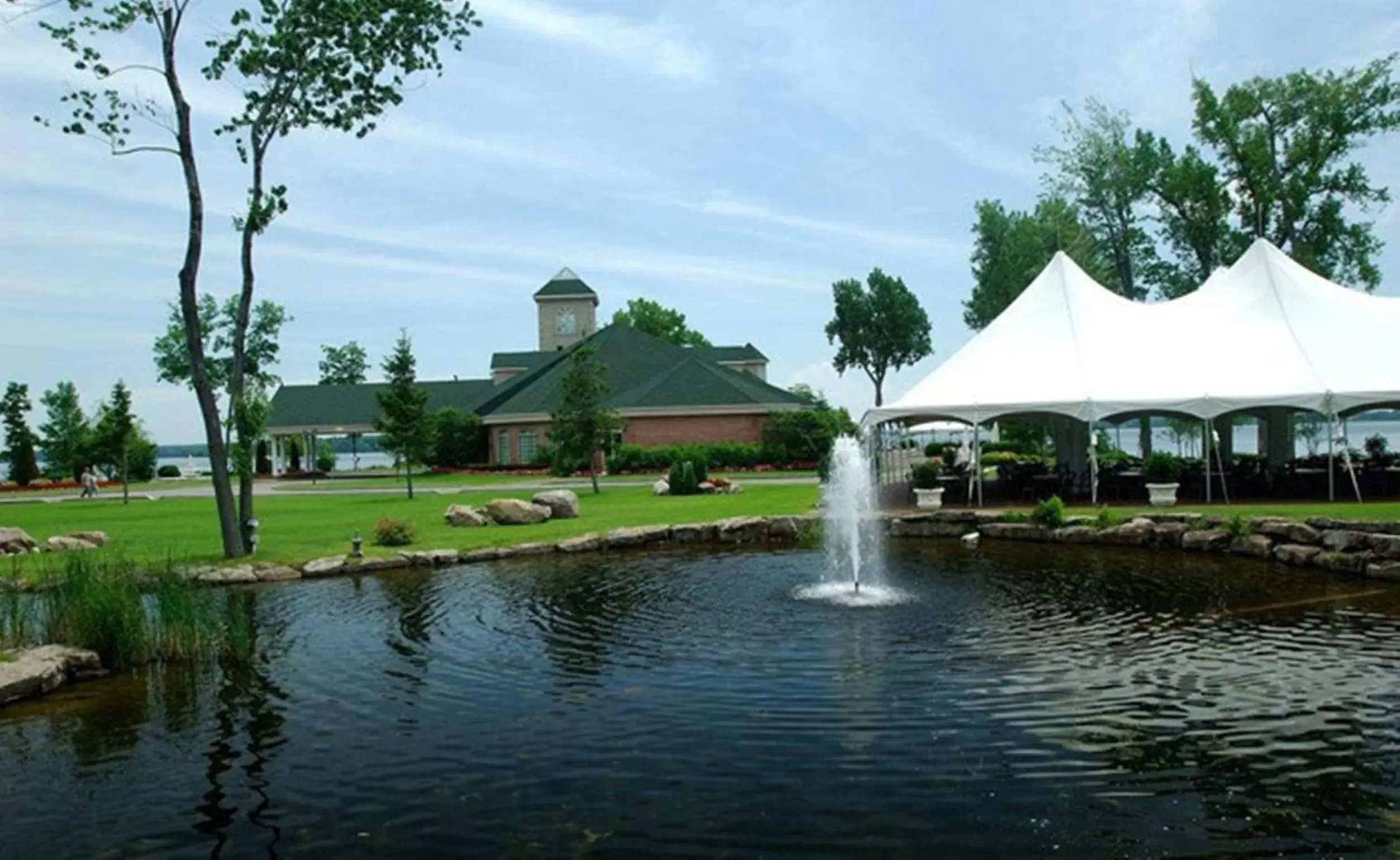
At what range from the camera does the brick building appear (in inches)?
1646

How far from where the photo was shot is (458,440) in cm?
4666

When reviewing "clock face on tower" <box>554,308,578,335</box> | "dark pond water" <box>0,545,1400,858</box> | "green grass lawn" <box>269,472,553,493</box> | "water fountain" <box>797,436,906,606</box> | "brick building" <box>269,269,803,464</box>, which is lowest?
"dark pond water" <box>0,545,1400,858</box>

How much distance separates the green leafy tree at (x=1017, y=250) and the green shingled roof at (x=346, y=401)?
90.8ft

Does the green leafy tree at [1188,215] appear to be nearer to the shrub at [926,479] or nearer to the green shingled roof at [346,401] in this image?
the shrub at [926,479]

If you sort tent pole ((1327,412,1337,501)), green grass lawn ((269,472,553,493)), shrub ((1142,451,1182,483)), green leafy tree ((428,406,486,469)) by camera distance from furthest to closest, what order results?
green leafy tree ((428,406,486,469)) < green grass lawn ((269,472,553,493)) < shrub ((1142,451,1182,483)) < tent pole ((1327,412,1337,501))

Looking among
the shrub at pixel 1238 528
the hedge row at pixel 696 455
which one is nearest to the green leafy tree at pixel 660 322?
the hedge row at pixel 696 455

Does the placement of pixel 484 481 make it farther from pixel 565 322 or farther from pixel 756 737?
pixel 756 737

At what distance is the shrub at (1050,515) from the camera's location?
677 inches

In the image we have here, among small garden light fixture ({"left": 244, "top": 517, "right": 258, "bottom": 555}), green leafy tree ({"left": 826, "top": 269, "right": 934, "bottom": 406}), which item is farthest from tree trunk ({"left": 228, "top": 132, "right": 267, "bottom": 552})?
green leafy tree ({"left": 826, "top": 269, "right": 934, "bottom": 406})

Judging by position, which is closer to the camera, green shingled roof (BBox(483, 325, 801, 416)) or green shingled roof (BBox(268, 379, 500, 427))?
green shingled roof (BBox(483, 325, 801, 416))

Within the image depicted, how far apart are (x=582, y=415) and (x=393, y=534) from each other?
11.9m

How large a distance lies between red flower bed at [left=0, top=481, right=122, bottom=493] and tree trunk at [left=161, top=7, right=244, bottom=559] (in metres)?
29.4

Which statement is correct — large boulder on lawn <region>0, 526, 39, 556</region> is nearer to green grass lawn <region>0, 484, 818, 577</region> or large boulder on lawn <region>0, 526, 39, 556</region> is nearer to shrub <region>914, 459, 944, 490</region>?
green grass lawn <region>0, 484, 818, 577</region>

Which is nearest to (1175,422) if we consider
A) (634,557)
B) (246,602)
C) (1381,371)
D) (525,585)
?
(1381,371)
